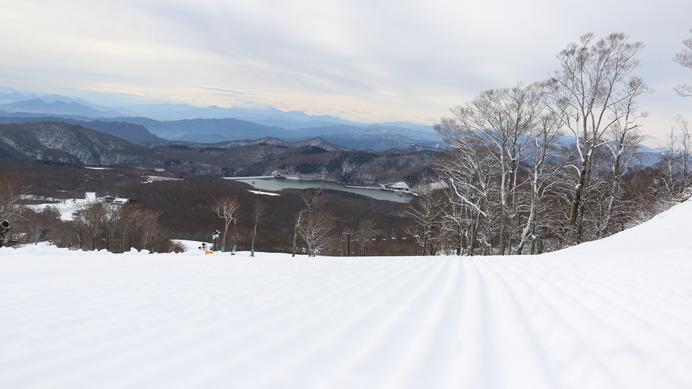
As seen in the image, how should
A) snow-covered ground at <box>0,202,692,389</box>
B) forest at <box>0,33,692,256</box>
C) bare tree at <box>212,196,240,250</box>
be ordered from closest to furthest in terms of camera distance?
snow-covered ground at <box>0,202,692,389</box>, forest at <box>0,33,692,256</box>, bare tree at <box>212,196,240,250</box>

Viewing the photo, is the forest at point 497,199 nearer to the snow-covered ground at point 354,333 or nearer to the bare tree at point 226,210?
the bare tree at point 226,210

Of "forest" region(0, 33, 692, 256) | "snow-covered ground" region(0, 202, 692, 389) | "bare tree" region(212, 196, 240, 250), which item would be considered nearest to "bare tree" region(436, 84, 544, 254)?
"forest" region(0, 33, 692, 256)

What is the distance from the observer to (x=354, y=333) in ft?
9.09

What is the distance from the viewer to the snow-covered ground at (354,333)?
2.00 m

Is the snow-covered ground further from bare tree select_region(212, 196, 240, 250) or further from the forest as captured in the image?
bare tree select_region(212, 196, 240, 250)

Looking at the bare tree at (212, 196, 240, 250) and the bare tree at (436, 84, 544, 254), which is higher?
the bare tree at (436, 84, 544, 254)

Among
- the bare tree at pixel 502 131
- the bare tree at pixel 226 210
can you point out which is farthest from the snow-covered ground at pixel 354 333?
the bare tree at pixel 226 210

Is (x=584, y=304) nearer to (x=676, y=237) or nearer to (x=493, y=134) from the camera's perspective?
(x=676, y=237)

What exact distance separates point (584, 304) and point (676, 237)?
30.2 ft

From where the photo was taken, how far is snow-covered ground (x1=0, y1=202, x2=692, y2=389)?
1998mm

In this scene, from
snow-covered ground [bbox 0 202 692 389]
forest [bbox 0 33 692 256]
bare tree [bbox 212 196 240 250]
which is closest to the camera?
snow-covered ground [bbox 0 202 692 389]

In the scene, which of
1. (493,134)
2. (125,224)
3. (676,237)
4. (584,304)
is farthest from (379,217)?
(584,304)

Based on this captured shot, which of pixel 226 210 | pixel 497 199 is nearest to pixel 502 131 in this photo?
pixel 497 199

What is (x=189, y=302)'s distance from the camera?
3896 millimetres
